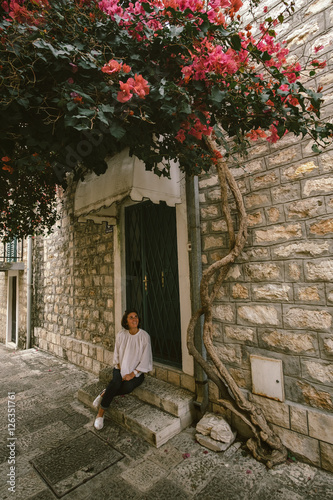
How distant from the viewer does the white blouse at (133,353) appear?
3332 mm

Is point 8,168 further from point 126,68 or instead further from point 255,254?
point 255,254

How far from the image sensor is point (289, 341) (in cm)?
248

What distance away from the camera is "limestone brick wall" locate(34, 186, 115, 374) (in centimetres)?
468

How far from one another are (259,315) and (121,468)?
1.92 meters

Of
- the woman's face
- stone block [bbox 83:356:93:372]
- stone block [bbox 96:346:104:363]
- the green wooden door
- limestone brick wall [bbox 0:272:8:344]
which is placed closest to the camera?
the woman's face

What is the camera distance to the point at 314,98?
1.94 metres

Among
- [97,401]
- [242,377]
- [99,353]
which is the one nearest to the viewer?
[242,377]

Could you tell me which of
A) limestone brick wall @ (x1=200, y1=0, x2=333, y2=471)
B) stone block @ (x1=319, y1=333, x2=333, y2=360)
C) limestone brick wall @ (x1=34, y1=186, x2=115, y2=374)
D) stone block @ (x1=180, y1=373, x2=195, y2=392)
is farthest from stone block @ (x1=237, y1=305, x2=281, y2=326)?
limestone brick wall @ (x1=34, y1=186, x2=115, y2=374)

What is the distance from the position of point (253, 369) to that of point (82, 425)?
2.12 metres

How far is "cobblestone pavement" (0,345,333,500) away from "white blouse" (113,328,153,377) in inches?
26.3

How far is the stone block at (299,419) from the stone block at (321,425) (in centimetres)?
4

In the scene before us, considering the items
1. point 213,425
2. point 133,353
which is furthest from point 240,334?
point 133,353

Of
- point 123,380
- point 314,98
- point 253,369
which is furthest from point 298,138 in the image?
point 123,380

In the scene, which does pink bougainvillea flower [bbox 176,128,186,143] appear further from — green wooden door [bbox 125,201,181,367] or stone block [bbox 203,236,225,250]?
green wooden door [bbox 125,201,181,367]
